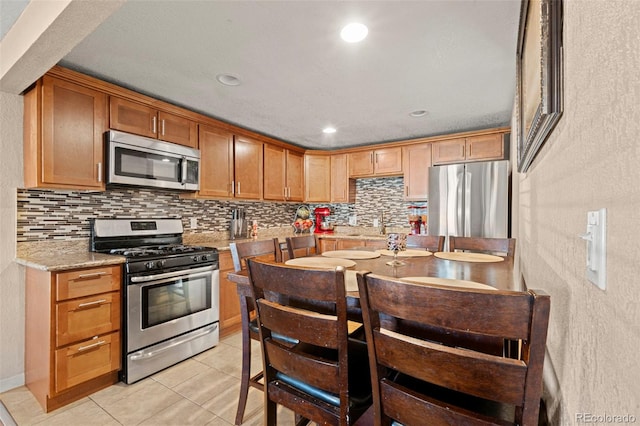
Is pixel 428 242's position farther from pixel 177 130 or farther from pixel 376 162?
pixel 177 130

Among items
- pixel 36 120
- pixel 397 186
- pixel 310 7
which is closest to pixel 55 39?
pixel 36 120

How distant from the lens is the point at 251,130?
12.8 ft

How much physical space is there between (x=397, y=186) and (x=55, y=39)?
3.95m

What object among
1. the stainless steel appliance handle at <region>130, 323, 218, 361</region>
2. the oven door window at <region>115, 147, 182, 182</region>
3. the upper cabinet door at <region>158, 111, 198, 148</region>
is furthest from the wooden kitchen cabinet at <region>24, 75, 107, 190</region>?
the stainless steel appliance handle at <region>130, 323, 218, 361</region>

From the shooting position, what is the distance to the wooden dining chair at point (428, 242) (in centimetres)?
242

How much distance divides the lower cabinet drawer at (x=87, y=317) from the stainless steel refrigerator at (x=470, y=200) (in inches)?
124

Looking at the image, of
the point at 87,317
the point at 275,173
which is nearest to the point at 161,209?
the point at 87,317

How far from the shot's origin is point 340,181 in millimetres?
4727

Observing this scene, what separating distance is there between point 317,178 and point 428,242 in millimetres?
2583

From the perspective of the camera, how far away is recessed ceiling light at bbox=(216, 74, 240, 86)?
2.38 meters

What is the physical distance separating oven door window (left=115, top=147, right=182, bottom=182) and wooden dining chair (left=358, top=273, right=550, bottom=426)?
247 cm

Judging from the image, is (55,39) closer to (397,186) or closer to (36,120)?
(36,120)

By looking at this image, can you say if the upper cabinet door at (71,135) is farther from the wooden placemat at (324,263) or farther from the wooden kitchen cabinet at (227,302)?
the wooden placemat at (324,263)

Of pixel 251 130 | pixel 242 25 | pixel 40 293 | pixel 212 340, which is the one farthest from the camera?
pixel 251 130
